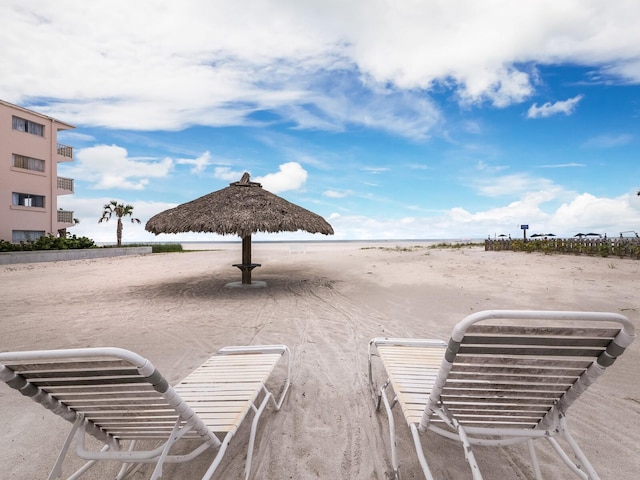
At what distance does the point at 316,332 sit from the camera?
5.74 m

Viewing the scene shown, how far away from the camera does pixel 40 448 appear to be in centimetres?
269

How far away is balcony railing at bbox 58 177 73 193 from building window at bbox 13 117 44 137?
327 centimetres

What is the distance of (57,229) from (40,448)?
28.4 m

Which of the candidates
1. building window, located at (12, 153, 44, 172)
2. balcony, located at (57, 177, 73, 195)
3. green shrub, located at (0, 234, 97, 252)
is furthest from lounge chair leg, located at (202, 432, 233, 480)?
balcony, located at (57, 177, 73, 195)

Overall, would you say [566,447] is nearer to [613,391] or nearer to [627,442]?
[627,442]

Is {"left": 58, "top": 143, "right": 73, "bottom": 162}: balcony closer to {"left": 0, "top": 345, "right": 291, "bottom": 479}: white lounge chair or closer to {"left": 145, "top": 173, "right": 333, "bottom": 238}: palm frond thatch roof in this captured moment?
{"left": 145, "top": 173, "right": 333, "bottom": 238}: palm frond thatch roof

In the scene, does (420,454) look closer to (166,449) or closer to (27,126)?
(166,449)

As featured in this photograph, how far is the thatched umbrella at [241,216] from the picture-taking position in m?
8.99

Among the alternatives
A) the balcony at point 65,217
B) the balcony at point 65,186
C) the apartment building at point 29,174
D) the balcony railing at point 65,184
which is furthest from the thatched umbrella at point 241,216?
the balcony at point 65,217

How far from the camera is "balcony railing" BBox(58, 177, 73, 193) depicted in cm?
2524

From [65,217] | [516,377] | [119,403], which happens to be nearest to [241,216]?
[119,403]

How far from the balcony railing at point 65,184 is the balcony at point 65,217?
170 cm

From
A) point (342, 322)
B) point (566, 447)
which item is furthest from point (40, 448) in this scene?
point (342, 322)

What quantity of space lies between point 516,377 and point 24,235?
29.2 m
